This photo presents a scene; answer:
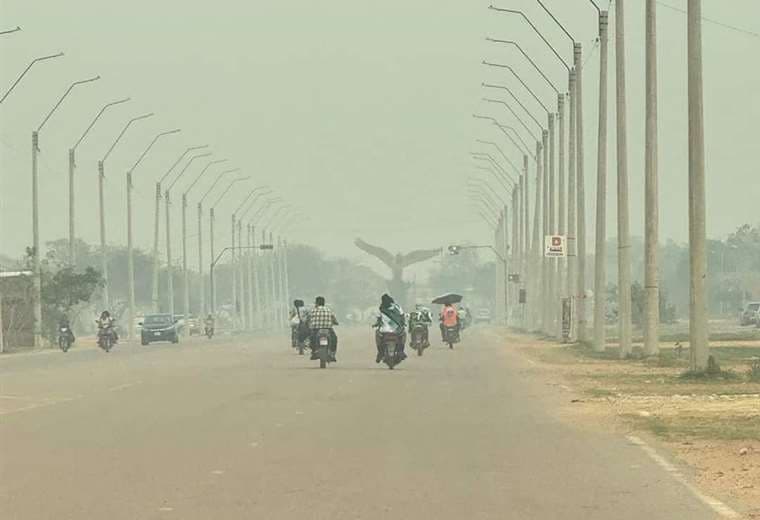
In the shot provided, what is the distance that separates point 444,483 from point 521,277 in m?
111

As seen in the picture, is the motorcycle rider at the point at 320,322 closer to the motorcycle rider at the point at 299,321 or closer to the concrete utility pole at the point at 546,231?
the motorcycle rider at the point at 299,321

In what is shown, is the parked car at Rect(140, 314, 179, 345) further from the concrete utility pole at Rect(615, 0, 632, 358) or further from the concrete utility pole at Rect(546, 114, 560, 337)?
the concrete utility pole at Rect(615, 0, 632, 358)

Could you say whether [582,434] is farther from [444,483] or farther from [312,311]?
[312,311]

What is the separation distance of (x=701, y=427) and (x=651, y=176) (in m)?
22.4

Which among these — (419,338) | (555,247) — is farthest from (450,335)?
(419,338)

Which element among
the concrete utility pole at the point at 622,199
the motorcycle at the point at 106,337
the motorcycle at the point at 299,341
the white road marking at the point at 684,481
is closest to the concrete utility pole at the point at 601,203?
the concrete utility pole at the point at 622,199

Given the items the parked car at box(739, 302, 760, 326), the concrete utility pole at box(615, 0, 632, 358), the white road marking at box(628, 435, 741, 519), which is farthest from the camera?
the parked car at box(739, 302, 760, 326)

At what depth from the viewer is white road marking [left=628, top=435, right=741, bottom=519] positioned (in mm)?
14883

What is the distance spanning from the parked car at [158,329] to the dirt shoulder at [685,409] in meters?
38.6

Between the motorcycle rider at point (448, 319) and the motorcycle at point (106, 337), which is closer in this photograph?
the motorcycle rider at point (448, 319)

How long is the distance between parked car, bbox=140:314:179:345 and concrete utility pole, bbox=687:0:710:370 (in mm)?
51494

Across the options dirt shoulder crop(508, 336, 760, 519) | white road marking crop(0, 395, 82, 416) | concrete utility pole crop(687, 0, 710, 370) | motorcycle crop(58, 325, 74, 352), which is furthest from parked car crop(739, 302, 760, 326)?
white road marking crop(0, 395, 82, 416)

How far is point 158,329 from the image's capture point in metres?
86.7

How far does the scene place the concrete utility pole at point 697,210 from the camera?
120 ft
